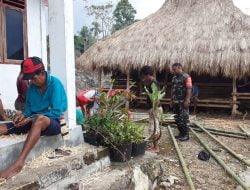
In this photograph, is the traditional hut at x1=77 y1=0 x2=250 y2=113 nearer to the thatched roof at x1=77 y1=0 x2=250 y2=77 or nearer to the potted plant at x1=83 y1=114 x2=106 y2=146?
the thatched roof at x1=77 y1=0 x2=250 y2=77

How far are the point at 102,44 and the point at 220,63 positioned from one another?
18.3 ft

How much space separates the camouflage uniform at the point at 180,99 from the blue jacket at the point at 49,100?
3.98 meters

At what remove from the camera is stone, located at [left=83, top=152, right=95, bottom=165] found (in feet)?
13.0

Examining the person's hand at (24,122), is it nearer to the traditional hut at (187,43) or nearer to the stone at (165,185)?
the stone at (165,185)

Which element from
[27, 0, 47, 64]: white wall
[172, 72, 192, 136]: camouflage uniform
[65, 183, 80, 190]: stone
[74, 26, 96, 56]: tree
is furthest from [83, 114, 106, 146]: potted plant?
[74, 26, 96, 56]: tree

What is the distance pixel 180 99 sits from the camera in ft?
24.7

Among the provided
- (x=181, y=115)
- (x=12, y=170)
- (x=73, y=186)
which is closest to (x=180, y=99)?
(x=181, y=115)

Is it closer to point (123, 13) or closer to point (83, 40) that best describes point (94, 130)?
point (83, 40)

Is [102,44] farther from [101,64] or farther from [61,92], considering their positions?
[61,92]

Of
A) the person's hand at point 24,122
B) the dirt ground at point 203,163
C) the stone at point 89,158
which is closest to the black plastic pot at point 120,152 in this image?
the stone at point 89,158

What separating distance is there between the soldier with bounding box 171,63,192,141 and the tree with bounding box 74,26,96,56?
25.2m

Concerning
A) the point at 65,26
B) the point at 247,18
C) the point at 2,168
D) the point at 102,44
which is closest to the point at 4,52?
the point at 65,26

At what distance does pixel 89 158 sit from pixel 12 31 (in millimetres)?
3810

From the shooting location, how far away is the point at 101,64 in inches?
559
